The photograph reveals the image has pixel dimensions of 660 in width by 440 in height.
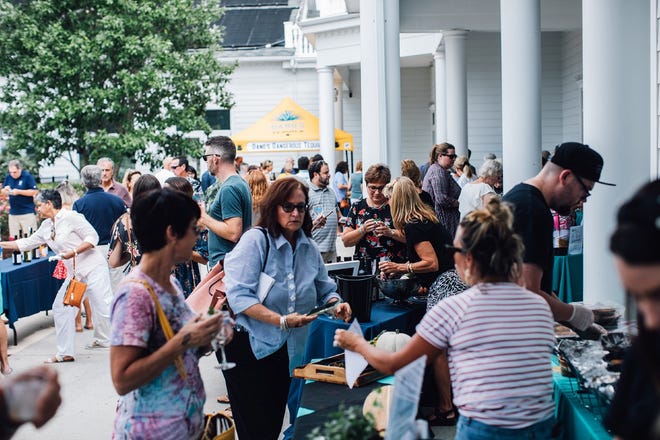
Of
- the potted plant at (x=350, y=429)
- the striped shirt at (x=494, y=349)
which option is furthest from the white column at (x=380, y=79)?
the potted plant at (x=350, y=429)

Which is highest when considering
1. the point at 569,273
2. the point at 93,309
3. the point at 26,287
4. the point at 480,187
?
the point at 480,187

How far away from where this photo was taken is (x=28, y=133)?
21688 mm

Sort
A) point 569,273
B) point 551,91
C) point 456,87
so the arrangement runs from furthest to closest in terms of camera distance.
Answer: point 551,91 → point 456,87 → point 569,273

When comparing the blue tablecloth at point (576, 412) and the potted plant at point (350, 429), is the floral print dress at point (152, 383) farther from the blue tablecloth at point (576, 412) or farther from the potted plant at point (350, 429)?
the blue tablecloth at point (576, 412)

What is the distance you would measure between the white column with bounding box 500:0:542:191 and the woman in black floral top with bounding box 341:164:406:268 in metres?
1.60

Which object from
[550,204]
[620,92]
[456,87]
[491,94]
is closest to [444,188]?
[620,92]

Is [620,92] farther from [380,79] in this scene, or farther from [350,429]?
[380,79]

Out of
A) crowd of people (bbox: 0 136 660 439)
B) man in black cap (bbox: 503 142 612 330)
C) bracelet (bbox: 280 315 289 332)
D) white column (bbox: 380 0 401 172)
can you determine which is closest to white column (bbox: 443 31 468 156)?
white column (bbox: 380 0 401 172)

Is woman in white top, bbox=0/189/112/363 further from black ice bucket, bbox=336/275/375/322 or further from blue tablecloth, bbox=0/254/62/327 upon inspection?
black ice bucket, bbox=336/275/375/322

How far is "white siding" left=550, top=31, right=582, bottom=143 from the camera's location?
16414 mm

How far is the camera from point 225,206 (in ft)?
18.4

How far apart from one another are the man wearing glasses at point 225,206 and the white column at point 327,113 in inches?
564

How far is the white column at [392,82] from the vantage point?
1043 centimetres

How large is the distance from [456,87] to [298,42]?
546 inches
